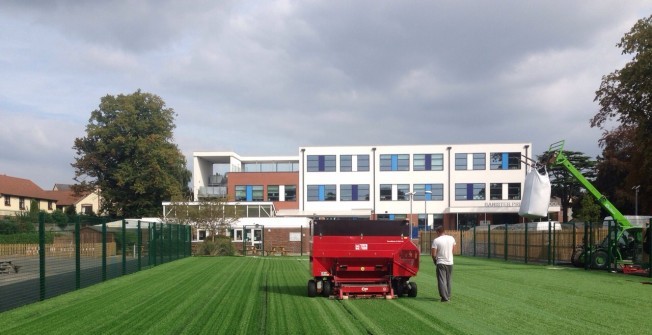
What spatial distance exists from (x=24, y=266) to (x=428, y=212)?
58479 mm

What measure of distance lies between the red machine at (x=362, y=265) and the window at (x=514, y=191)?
55925 millimetres

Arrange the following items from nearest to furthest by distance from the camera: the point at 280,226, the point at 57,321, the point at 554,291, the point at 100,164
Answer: the point at 57,321 → the point at 554,291 → the point at 280,226 → the point at 100,164

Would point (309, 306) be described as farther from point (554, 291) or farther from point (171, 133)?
point (171, 133)

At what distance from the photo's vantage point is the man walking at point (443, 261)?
14.2m

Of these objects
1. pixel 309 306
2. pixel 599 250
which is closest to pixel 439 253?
pixel 309 306

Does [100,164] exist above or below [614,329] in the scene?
above

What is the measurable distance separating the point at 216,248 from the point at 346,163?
28.2 m

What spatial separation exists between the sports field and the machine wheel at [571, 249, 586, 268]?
8589 mm

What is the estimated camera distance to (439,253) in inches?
562

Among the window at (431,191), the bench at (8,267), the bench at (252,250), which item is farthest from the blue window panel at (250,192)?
the bench at (8,267)

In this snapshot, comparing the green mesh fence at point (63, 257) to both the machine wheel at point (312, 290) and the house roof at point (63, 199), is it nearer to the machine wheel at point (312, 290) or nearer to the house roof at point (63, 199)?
the machine wheel at point (312, 290)

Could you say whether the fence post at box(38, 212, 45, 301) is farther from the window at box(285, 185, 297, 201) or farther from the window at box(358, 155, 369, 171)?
the window at box(285, 185, 297, 201)

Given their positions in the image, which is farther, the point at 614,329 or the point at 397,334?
the point at 614,329

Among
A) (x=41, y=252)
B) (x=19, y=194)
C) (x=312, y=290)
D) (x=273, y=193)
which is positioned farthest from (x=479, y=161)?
(x=41, y=252)
